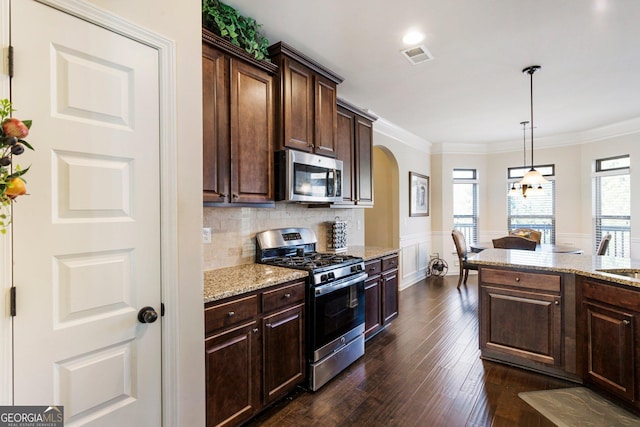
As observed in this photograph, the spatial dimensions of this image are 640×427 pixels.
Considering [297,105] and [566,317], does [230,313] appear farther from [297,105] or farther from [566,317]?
[566,317]

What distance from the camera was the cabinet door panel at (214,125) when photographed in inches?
81.0

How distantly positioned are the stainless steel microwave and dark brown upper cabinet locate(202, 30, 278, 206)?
9cm

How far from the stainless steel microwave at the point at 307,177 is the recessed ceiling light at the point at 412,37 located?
116 cm

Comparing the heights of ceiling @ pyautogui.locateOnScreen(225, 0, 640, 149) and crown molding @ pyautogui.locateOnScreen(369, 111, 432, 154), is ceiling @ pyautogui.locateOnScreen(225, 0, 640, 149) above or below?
above

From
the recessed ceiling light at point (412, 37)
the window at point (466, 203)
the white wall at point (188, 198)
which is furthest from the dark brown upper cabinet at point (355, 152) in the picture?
the window at point (466, 203)

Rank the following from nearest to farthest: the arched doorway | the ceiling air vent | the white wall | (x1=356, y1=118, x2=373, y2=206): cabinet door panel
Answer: the white wall → the ceiling air vent → (x1=356, y1=118, x2=373, y2=206): cabinet door panel → the arched doorway

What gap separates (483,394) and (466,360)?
0.55 metres

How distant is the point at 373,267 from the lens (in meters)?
3.28

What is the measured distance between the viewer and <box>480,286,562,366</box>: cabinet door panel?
8.28 ft

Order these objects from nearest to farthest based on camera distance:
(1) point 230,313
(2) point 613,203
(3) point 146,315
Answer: (3) point 146,315, (1) point 230,313, (2) point 613,203

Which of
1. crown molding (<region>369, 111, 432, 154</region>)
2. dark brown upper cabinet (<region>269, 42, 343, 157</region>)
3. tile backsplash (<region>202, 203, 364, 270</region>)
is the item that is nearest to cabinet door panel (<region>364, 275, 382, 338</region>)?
tile backsplash (<region>202, 203, 364, 270</region>)

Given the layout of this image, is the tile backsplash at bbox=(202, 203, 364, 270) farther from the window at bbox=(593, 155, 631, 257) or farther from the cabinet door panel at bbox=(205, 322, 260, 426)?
the window at bbox=(593, 155, 631, 257)

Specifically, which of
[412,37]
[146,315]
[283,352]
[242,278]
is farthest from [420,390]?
[412,37]

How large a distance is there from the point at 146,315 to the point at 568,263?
121 inches
